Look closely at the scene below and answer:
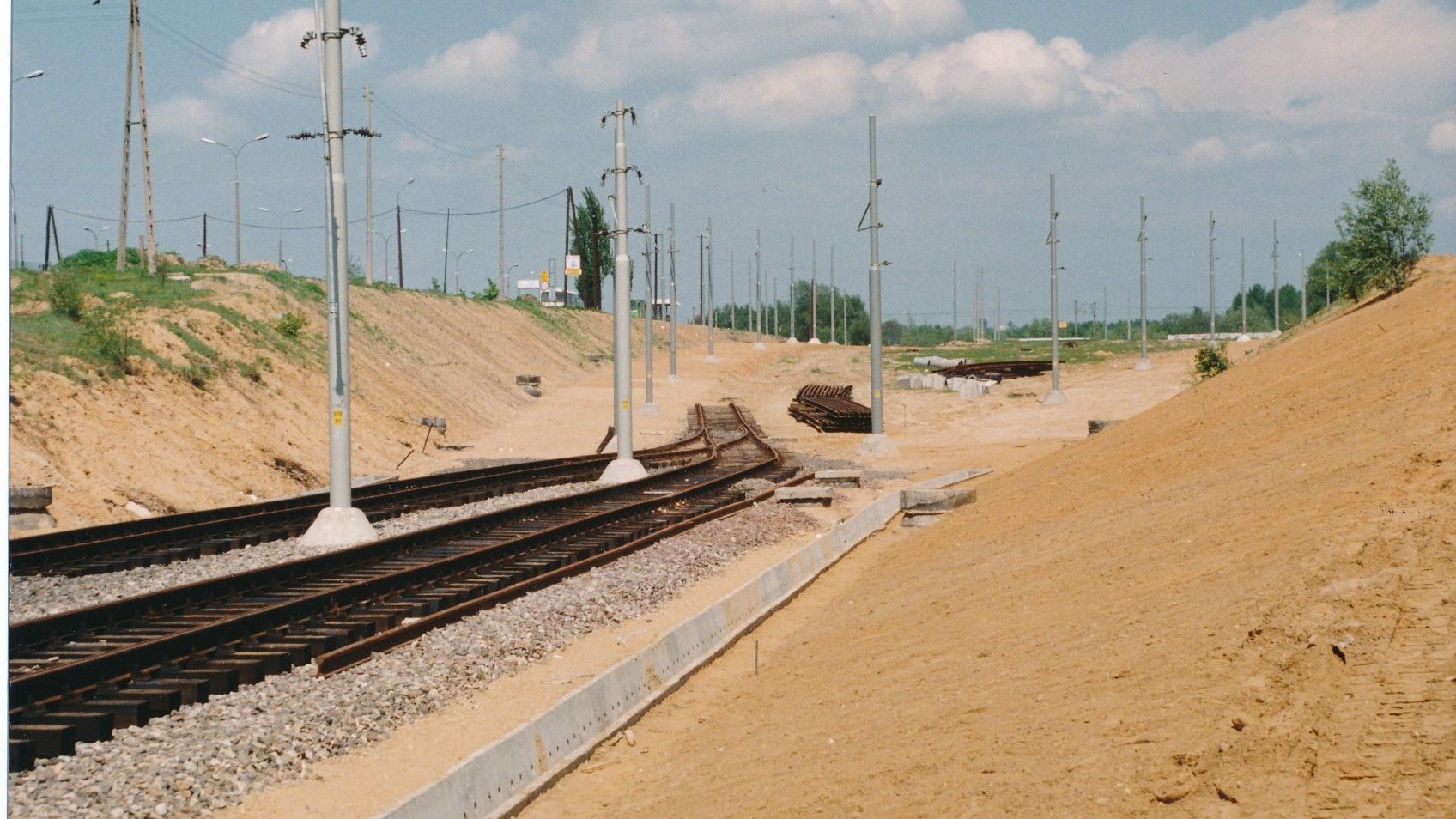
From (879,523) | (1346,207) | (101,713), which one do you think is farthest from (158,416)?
(1346,207)

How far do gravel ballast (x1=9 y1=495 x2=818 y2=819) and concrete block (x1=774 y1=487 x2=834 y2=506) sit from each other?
31.5 feet

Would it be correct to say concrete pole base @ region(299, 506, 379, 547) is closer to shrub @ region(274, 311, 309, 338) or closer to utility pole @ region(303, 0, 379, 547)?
utility pole @ region(303, 0, 379, 547)

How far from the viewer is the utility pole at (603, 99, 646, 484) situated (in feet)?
90.9

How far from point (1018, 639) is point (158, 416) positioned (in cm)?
2526

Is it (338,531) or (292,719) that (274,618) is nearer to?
(292,719)

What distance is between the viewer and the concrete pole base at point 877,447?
121ft

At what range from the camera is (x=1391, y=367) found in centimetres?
1595

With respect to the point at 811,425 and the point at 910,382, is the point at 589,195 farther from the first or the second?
the point at 811,425

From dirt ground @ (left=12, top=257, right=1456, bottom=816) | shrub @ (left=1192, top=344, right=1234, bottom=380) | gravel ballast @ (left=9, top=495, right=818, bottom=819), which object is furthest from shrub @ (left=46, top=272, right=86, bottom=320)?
shrub @ (left=1192, top=344, right=1234, bottom=380)

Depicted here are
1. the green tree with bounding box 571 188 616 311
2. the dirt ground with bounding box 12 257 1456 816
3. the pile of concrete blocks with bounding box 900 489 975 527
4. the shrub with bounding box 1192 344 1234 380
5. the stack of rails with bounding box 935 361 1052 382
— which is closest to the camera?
the dirt ground with bounding box 12 257 1456 816

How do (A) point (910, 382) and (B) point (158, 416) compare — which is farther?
(A) point (910, 382)

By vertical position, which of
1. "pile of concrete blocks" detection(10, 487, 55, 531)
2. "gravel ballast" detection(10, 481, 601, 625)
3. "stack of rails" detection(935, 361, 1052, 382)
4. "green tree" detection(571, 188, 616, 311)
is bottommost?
"gravel ballast" detection(10, 481, 601, 625)

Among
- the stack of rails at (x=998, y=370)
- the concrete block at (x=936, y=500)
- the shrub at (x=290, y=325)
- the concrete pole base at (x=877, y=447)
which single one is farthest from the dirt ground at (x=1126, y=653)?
the stack of rails at (x=998, y=370)

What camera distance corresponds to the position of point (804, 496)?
24.6m
